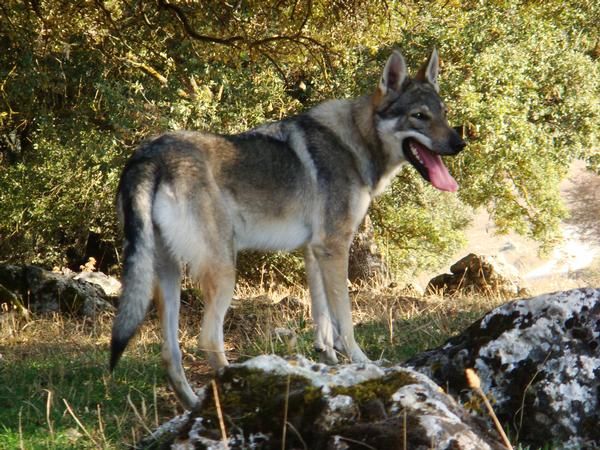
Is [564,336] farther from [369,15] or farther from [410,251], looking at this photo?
[410,251]

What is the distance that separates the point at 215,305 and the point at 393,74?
2.77 m

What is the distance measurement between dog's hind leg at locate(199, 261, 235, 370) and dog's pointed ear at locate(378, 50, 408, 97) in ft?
7.80

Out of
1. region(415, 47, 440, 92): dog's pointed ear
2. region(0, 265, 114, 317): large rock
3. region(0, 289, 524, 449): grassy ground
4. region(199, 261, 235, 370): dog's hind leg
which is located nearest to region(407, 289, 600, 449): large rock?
region(0, 289, 524, 449): grassy ground

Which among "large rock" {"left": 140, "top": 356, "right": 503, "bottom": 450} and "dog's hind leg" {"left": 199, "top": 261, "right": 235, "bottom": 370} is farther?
"dog's hind leg" {"left": 199, "top": 261, "right": 235, "bottom": 370}

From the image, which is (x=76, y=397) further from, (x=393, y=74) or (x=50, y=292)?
(x=50, y=292)

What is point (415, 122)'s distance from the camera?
704 cm

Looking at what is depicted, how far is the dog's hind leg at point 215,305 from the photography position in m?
5.68

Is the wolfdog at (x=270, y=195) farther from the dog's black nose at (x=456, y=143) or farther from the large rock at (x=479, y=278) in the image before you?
the large rock at (x=479, y=278)

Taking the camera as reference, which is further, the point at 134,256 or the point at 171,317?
the point at 171,317

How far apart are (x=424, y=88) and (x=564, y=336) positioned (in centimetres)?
324

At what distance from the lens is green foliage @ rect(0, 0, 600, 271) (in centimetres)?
1179

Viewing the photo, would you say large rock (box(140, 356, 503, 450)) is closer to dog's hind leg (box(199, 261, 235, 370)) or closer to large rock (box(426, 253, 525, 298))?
dog's hind leg (box(199, 261, 235, 370))

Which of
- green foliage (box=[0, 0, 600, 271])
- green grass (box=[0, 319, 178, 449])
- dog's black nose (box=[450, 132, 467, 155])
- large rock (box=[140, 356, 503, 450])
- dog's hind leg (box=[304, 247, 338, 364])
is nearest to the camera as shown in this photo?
large rock (box=[140, 356, 503, 450])

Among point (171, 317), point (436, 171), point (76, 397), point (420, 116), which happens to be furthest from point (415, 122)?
point (76, 397)
